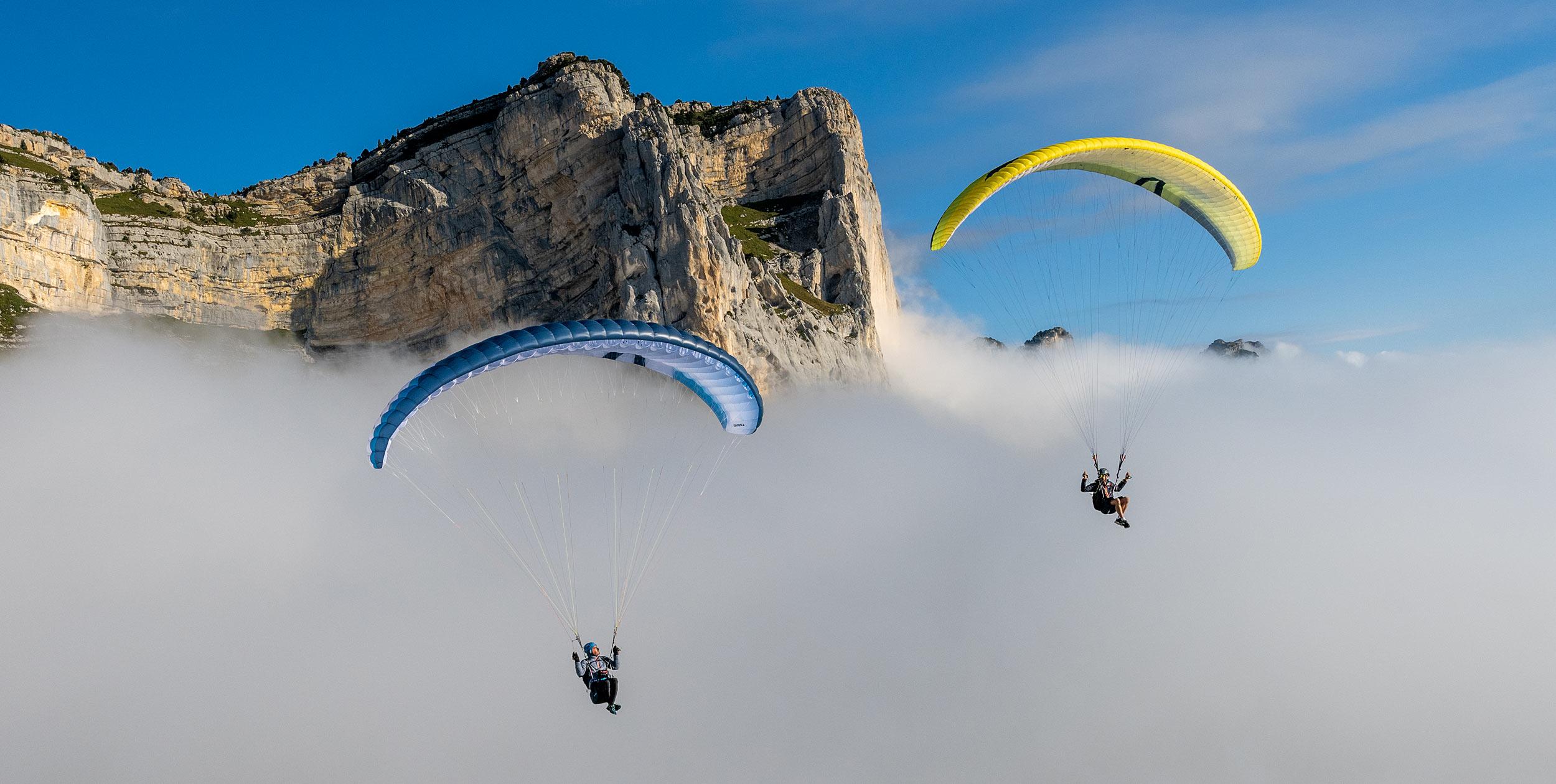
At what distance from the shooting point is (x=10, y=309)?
5197 cm

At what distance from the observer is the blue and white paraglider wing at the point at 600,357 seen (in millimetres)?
17328

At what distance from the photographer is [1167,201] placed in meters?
27.0

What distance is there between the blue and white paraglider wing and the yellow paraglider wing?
689 centimetres

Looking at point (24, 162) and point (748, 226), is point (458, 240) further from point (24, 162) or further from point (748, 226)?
point (24, 162)

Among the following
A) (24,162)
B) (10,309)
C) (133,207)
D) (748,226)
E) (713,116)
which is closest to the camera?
(10,309)

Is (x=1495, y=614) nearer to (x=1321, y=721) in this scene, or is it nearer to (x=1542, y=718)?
(x=1542, y=718)

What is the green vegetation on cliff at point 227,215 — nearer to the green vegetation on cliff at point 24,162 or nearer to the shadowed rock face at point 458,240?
the shadowed rock face at point 458,240

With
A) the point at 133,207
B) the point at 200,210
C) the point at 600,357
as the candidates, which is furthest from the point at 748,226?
the point at 600,357

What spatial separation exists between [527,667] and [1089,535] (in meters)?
84.5

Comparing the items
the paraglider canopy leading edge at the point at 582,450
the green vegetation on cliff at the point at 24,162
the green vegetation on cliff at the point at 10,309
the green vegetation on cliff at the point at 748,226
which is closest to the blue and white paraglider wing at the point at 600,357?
the paraglider canopy leading edge at the point at 582,450

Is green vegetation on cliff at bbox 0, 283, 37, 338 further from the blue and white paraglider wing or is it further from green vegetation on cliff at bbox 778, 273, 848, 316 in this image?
the blue and white paraglider wing

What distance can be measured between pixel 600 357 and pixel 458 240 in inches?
1764

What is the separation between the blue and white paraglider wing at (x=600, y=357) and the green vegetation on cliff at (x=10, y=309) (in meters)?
49.7

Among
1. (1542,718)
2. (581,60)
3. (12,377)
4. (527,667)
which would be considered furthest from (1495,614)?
(12,377)
